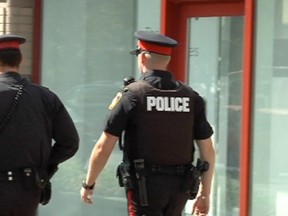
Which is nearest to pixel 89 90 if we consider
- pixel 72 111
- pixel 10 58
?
pixel 72 111

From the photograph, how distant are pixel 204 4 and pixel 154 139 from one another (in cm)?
254

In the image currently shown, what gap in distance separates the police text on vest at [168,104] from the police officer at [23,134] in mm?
683

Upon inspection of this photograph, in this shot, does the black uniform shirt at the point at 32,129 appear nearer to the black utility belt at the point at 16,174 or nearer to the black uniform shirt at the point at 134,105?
the black utility belt at the point at 16,174

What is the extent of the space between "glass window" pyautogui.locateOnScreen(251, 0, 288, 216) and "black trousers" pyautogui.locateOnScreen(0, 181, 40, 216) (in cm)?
239

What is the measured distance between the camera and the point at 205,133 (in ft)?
18.8

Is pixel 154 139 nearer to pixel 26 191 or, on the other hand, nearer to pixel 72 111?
pixel 26 191

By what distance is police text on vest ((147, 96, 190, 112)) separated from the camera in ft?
18.0

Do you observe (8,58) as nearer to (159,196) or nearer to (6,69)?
(6,69)

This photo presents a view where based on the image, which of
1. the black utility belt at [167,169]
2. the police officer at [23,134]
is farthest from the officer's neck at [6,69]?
the black utility belt at [167,169]

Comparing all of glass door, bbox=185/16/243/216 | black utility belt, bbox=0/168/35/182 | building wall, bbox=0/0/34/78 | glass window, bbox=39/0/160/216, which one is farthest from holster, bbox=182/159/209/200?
building wall, bbox=0/0/34/78

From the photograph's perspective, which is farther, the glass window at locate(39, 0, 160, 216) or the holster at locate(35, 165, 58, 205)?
the glass window at locate(39, 0, 160, 216)

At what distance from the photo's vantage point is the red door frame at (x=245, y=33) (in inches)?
288

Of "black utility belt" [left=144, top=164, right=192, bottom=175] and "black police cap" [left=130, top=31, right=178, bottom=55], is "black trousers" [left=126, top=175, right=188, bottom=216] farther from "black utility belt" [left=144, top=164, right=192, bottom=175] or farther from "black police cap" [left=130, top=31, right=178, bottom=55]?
"black police cap" [left=130, top=31, right=178, bottom=55]

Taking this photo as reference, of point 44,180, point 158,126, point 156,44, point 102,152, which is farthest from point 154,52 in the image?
point 44,180
